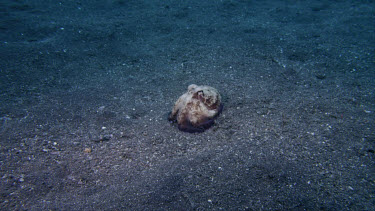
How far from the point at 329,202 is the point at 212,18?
6554 mm

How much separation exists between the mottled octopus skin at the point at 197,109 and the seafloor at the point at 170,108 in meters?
0.17

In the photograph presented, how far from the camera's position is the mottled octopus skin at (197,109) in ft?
10.6

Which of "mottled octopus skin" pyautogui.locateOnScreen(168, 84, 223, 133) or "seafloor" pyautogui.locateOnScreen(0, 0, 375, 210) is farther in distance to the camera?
"mottled octopus skin" pyautogui.locateOnScreen(168, 84, 223, 133)

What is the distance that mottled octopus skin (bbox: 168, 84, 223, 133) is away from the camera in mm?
3246

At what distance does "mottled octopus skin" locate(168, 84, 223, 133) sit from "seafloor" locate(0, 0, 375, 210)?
0.56ft

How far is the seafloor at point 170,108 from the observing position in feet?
8.41

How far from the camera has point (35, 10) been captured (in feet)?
23.5

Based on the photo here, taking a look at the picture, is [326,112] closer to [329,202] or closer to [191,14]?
[329,202]

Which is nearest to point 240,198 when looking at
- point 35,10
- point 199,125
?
point 199,125

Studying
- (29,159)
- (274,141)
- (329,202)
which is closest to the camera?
(329,202)

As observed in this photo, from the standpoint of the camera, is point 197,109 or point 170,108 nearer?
point 197,109

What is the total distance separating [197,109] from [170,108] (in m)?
0.87

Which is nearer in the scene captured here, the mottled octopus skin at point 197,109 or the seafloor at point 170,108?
the seafloor at point 170,108

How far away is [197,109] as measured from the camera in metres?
3.23
